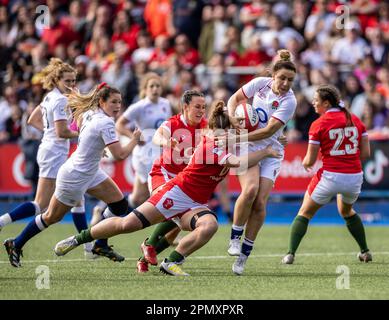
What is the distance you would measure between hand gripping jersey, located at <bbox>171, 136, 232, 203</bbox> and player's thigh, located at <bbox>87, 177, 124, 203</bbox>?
4.02ft

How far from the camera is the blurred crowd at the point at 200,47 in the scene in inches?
687

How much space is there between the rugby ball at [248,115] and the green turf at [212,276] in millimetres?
1490

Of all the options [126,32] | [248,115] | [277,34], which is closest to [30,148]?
[126,32]

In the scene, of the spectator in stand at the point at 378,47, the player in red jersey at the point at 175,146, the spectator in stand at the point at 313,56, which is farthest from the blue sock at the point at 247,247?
the spectator in stand at the point at 378,47

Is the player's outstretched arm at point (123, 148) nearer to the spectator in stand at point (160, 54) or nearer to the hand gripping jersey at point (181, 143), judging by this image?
the hand gripping jersey at point (181, 143)

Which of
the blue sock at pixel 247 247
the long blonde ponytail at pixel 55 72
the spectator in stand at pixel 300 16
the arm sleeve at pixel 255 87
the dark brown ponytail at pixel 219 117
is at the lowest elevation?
the blue sock at pixel 247 247

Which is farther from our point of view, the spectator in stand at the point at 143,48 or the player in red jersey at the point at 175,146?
the spectator in stand at the point at 143,48

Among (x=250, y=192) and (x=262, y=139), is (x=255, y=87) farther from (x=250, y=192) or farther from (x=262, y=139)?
(x=250, y=192)

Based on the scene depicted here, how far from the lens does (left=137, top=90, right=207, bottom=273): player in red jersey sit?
9422 mm

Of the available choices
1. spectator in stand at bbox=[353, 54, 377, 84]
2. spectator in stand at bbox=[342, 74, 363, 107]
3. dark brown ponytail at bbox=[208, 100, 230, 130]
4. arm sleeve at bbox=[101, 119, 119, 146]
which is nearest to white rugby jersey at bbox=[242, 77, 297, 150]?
dark brown ponytail at bbox=[208, 100, 230, 130]

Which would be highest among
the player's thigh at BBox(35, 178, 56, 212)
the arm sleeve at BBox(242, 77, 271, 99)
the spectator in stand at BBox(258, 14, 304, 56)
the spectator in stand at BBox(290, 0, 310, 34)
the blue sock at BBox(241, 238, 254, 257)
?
the spectator in stand at BBox(290, 0, 310, 34)

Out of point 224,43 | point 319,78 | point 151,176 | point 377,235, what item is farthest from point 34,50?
point 151,176

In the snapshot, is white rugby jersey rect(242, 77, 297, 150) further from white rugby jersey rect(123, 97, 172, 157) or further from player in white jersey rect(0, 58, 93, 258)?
white rugby jersey rect(123, 97, 172, 157)

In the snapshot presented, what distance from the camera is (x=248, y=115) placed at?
9.42 metres
